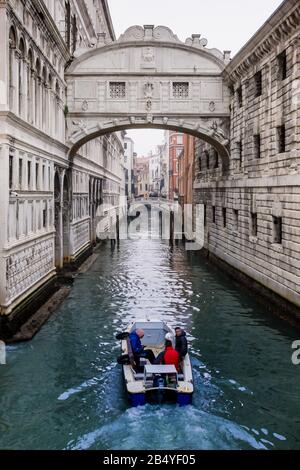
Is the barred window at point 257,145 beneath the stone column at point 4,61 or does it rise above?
beneath

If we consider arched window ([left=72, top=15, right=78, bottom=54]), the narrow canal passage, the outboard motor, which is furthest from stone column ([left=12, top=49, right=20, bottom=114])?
arched window ([left=72, top=15, right=78, bottom=54])

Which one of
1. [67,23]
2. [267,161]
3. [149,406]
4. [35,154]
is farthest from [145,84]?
[149,406]

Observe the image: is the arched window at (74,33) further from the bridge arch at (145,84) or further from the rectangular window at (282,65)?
the rectangular window at (282,65)

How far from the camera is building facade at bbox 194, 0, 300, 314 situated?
16.3 meters

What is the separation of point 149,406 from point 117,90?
1673 centimetres

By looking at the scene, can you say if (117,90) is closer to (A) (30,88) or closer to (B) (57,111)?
(B) (57,111)

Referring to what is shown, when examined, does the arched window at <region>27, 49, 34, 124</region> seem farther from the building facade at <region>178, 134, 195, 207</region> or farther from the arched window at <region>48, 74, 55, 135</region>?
the building facade at <region>178, 134, 195, 207</region>

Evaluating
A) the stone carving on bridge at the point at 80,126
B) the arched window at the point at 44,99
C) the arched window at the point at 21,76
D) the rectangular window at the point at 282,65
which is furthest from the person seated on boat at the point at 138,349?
the stone carving on bridge at the point at 80,126

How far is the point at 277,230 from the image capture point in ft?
59.7

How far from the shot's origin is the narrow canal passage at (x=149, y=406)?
348 inches

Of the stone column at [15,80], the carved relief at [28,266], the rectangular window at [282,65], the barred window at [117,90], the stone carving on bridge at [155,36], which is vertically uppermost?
the stone carving on bridge at [155,36]

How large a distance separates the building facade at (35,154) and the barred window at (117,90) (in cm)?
191

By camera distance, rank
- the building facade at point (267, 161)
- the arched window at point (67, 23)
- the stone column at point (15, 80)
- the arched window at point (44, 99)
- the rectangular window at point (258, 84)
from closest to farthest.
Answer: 1. the stone column at point (15, 80)
2. the building facade at point (267, 161)
3. the arched window at point (44, 99)
4. the rectangular window at point (258, 84)
5. the arched window at point (67, 23)
